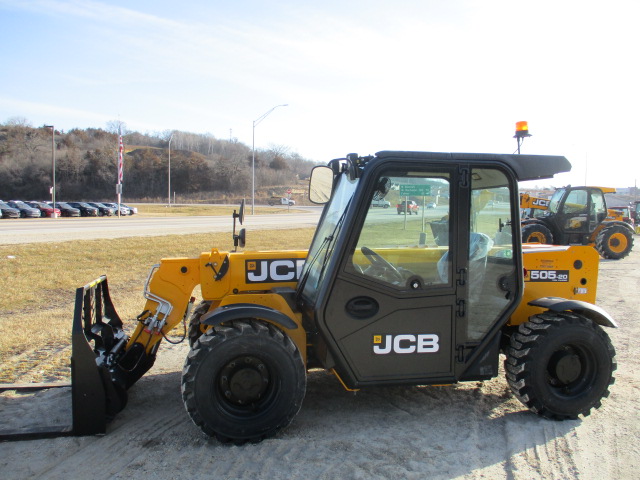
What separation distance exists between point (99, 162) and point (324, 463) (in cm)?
8265

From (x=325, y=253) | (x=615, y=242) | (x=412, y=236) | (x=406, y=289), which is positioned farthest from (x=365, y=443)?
(x=615, y=242)

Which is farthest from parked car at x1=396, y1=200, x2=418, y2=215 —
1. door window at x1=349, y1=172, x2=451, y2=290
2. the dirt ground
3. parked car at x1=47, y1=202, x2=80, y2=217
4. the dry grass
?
parked car at x1=47, y1=202, x2=80, y2=217

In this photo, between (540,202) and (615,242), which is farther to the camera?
(540,202)

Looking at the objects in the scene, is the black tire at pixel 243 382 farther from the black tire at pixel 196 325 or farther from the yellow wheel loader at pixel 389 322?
the black tire at pixel 196 325

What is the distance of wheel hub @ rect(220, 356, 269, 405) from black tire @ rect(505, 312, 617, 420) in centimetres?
201

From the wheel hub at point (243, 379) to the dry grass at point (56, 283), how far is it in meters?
2.39

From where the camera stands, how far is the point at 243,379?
3.80 meters

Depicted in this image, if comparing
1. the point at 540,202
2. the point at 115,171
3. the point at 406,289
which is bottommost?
the point at 406,289

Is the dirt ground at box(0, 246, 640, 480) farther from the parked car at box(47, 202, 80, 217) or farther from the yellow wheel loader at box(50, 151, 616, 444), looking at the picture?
the parked car at box(47, 202, 80, 217)

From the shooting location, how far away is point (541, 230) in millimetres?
17781

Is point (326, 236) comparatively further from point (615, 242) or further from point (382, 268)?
point (615, 242)

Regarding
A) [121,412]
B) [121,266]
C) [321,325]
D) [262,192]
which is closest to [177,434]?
[121,412]

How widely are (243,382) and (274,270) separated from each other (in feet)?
4.24

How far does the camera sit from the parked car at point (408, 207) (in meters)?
3.99
